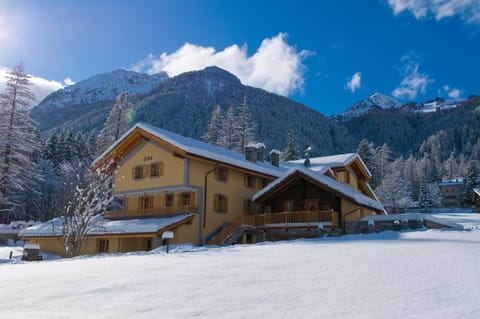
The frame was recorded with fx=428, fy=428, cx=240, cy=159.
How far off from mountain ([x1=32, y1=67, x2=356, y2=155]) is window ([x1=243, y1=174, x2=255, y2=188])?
86.2m

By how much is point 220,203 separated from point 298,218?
553 centimetres

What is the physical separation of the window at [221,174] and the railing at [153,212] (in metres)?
3.11

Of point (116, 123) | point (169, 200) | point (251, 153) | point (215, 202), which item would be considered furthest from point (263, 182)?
point (116, 123)

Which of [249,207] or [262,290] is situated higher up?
[249,207]

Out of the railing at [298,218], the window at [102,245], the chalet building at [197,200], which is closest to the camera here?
the railing at [298,218]

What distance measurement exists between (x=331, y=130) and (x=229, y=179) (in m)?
133

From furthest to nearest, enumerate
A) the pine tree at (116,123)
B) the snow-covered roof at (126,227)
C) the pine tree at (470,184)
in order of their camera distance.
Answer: the pine tree at (470,184) → the pine tree at (116,123) → the snow-covered roof at (126,227)

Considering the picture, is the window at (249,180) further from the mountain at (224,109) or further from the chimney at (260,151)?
the mountain at (224,109)

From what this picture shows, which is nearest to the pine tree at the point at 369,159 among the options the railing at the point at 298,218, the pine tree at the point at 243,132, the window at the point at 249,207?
the pine tree at the point at 243,132

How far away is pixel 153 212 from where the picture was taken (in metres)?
27.8

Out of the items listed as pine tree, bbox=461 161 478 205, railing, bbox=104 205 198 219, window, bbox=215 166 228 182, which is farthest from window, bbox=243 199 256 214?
pine tree, bbox=461 161 478 205

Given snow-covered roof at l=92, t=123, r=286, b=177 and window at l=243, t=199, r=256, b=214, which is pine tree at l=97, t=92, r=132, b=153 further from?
window at l=243, t=199, r=256, b=214

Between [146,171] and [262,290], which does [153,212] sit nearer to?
[146,171]

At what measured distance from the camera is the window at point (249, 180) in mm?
31031
